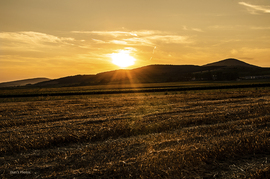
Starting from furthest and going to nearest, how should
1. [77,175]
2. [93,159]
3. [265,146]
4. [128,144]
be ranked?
[128,144], [265,146], [93,159], [77,175]

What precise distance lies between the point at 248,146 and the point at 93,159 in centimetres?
564

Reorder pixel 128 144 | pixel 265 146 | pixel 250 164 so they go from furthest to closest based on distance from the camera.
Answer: pixel 128 144 < pixel 265 146 < pixel 250 164

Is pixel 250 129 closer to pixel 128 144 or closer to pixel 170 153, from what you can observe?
pixel 170 153

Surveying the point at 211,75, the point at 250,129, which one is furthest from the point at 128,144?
the point at 211,75

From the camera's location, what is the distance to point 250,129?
1020 centimetres

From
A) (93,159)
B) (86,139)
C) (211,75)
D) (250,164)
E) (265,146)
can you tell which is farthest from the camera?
(211,75)

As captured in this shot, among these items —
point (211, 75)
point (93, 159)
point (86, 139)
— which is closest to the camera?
point (93, 159)

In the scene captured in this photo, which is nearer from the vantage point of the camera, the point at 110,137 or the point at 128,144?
the point at 128,144

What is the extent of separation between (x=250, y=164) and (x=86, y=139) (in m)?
6.87

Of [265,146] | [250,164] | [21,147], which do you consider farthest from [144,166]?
[21,147]

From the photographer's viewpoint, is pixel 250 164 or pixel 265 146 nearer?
pixel 250 164

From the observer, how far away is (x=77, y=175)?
19.3 ft

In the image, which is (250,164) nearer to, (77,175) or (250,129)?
(250,129)

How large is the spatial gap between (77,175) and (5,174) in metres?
2.30
